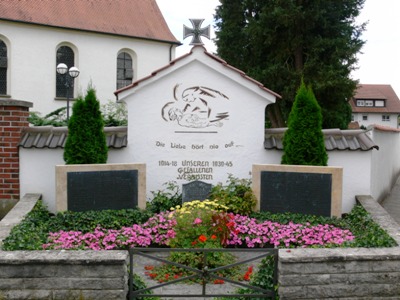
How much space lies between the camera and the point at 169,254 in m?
7.48

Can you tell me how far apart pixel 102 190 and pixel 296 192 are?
3.52 m

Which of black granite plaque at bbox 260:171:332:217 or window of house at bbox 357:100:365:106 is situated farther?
window of house at bbox 357:100:365:106

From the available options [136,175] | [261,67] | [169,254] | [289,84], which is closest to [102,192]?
[136,175]

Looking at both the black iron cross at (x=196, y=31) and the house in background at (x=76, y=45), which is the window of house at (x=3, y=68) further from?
the black iron cross at (x=196, y=31)

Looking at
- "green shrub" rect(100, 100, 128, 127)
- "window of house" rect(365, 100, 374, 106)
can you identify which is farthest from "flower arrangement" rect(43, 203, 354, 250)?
"window of house" rect(365, 100, 374, 106)

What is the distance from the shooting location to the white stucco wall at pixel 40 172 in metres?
9.62

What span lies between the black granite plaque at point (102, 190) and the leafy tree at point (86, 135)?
21.3 inches

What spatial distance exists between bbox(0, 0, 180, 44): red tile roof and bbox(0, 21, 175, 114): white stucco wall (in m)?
0.42

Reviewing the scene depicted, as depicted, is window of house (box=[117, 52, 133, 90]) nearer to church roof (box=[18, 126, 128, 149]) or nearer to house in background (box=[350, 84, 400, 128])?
church roof (box=[18, 126, 128, 149])

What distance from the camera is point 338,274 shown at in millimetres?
5484

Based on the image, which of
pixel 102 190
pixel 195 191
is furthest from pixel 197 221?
pixel 102 190

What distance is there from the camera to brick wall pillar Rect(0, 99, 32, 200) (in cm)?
947

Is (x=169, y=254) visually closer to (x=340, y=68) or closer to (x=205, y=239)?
(x=205, y=239)

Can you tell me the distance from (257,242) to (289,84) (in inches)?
659
